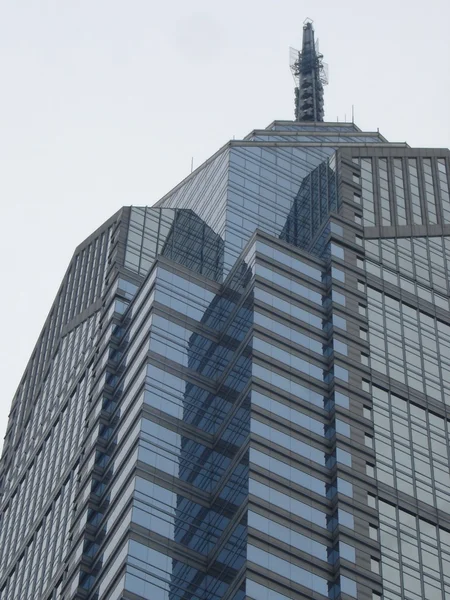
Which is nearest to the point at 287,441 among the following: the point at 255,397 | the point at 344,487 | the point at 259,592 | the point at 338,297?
the point at 255,397

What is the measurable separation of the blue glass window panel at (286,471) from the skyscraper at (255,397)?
0.39ft

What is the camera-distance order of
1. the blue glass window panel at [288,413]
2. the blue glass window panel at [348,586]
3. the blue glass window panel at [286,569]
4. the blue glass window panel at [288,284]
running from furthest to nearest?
the blue glass window panel at [288,284] → the blue glass window panel at [288,413] → the blue glass window panel at [348,586] → the blue glass window panel at [286,569]

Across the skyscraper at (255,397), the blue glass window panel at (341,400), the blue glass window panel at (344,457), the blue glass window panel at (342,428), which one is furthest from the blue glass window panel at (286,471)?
the blue glass window panel at (341,400)

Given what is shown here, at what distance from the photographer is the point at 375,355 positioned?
126 meters

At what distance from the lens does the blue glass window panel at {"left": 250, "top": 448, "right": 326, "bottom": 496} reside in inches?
4414

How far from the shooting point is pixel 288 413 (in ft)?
384

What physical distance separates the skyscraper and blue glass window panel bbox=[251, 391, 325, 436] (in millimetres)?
166

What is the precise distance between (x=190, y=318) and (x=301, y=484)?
72.1 feet

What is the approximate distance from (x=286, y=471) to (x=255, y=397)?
7132 mm

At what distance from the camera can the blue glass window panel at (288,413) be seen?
116500 millimetres

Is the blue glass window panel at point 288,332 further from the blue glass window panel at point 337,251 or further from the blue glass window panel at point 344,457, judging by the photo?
the blue glass window panel at point 337,251

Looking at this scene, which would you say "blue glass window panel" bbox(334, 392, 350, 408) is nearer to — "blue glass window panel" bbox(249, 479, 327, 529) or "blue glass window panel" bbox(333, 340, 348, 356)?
"blue glass window panel" bbox(333, 340, 348, 356)

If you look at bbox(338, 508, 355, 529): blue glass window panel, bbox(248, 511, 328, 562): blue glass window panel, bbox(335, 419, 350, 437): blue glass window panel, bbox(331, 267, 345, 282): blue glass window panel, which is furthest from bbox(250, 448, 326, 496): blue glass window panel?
bbox(331, 267, 345, 282): blue glass window panel

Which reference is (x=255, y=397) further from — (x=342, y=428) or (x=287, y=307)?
(x=287, y=307)
